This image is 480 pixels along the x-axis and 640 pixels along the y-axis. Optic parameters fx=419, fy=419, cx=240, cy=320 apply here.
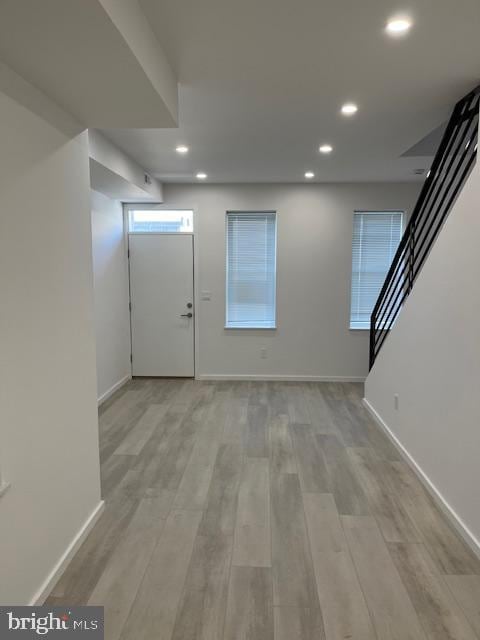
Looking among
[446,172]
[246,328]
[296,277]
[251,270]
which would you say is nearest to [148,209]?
[251,270]

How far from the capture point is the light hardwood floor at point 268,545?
184cm

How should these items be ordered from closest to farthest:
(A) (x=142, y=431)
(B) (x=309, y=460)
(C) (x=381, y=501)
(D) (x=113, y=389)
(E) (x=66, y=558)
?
(E) (x=66, y=558) → (C) (x=381, y=501) → (B) (x=309, y=460) → (A) (x=142, y=431) → (D) (x=113, y=389)

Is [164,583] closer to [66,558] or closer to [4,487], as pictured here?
[66,558]

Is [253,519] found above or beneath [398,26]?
beneath

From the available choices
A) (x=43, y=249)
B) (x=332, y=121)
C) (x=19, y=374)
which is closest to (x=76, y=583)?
(x=19, y=374)

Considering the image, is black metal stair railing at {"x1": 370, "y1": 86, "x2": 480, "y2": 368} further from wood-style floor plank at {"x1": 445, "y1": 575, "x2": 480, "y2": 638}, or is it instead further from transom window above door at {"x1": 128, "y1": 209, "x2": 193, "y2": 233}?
transom window above door at {"x1": 128, "y1": 209, "x2": 193, "y2": 233}

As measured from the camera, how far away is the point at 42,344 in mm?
1912

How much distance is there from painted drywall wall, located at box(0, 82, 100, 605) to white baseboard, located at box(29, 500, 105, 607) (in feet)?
0.07

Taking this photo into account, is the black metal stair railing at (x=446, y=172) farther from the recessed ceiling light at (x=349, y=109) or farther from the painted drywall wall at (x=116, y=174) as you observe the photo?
the painted drywall wall at (x=116, y=174)

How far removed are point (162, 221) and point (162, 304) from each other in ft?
3.73

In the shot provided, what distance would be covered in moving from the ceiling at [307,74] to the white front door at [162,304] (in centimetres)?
167

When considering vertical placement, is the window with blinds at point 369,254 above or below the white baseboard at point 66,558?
above

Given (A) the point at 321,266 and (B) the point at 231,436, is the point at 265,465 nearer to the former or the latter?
(B) the point at 231,436

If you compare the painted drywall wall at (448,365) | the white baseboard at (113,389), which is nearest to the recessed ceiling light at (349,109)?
the painted drywall wall at (448,365)
